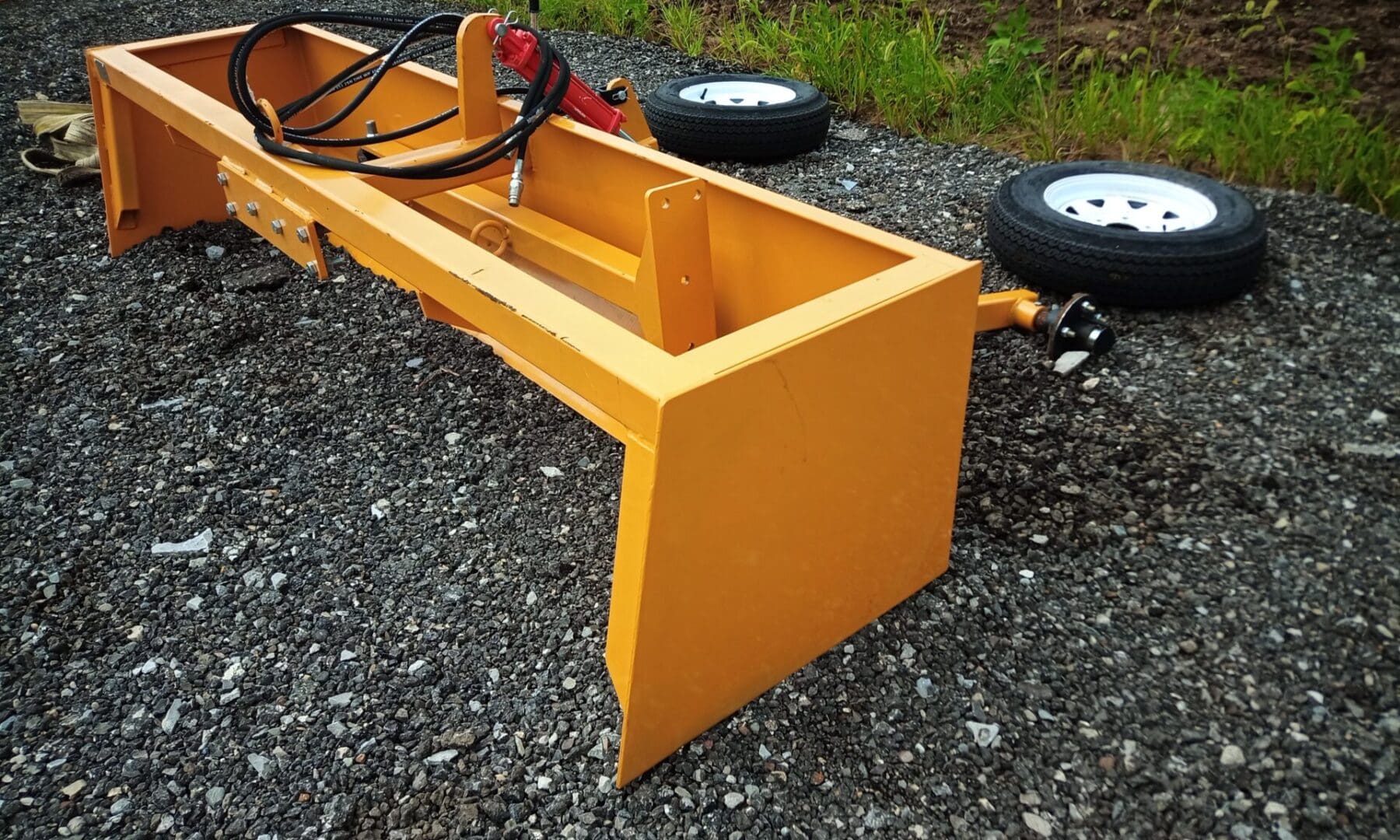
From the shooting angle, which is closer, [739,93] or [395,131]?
[395,131]

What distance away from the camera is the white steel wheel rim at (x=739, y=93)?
3.91m

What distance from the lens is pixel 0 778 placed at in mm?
1594

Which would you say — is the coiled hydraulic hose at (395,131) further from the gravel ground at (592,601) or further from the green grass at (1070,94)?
the green grass at (1070,94)

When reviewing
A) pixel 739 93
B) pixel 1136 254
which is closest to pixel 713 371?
pixel 1136 254

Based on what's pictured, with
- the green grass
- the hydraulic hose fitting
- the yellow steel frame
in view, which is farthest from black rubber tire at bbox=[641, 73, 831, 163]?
the hydraulic hose fitting

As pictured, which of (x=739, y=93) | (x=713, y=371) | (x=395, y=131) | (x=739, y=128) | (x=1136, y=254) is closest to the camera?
(x=713, y=371)

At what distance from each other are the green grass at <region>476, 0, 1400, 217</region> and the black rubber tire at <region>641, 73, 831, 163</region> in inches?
20.4

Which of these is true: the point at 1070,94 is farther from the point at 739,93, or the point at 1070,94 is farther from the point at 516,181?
the point at 516,181

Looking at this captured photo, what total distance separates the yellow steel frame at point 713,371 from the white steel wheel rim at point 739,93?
1676 mm

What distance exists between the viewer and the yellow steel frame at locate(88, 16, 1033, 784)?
1.34 metres

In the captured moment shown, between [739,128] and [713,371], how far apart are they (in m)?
2.49

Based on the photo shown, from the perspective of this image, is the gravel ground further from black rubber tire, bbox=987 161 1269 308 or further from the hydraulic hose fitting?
the hydraulic hose fitting

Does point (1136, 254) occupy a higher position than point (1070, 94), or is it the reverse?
point (1070, 94)

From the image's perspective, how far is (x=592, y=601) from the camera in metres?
1.90
